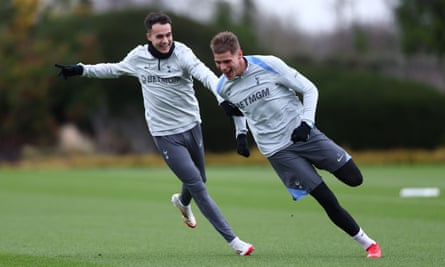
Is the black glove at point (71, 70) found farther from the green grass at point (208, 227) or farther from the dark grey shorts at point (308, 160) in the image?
the dark grey shorts at point (308, 160)

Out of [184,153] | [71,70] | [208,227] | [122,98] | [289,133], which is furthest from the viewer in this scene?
[122,98]

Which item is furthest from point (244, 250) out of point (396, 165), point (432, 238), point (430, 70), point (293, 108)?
point (430, 70)

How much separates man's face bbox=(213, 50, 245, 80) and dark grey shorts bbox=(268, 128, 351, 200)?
1.00 metres

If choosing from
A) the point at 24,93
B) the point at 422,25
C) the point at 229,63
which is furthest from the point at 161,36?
the point at 422,25

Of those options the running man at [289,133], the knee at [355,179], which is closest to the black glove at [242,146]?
the running man at [289,133]

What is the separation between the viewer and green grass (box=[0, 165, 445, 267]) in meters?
10.3

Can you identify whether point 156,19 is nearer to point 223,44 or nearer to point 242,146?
point 223,44

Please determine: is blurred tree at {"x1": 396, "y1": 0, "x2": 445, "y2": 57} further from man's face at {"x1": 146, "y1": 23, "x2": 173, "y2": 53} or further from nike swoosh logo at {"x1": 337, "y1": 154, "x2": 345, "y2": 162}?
nike swoosh logo at {"x1": 337, "y1": 154, "x2": 345, "y2": 162}

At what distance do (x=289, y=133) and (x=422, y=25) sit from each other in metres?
45.2

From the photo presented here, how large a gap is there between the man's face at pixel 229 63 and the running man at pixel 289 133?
17 millimetres

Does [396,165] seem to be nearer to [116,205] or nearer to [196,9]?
[116,205]

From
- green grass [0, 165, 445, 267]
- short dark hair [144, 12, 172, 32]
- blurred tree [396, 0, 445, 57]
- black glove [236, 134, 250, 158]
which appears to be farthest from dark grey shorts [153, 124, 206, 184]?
blurred tree [396, 0, 445, 57]

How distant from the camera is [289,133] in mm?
10086

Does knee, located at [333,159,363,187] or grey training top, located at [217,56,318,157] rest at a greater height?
grey training top, located at [217,56,318,157]
